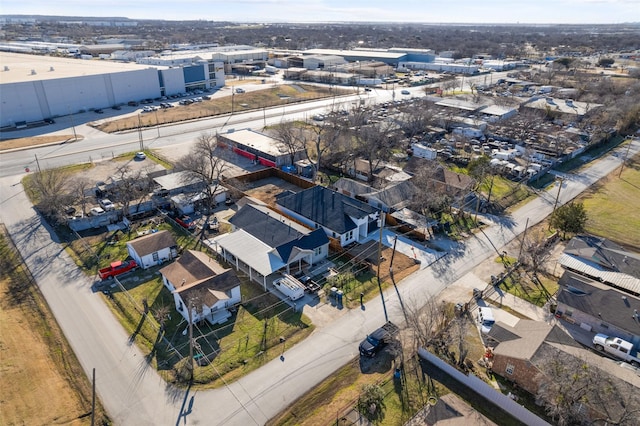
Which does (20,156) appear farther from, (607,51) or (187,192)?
(607,51)

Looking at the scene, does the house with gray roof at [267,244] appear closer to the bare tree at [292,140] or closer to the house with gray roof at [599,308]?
the bare tree at [292,140]

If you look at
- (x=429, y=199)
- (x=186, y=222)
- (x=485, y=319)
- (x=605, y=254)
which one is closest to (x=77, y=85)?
(x=186, y=222)

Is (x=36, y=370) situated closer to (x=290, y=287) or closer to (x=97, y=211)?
(x=290, y=287)

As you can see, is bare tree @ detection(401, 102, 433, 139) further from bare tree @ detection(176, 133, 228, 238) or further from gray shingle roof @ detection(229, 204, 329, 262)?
gray shingle roof @ detection(229, 204, 329, 262)

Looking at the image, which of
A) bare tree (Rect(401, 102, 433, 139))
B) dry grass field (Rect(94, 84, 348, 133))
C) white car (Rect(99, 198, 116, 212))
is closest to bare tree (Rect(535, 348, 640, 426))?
white car (Rect(99, 198, 116, 212))

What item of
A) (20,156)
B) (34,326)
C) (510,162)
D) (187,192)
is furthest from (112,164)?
(510,162)
